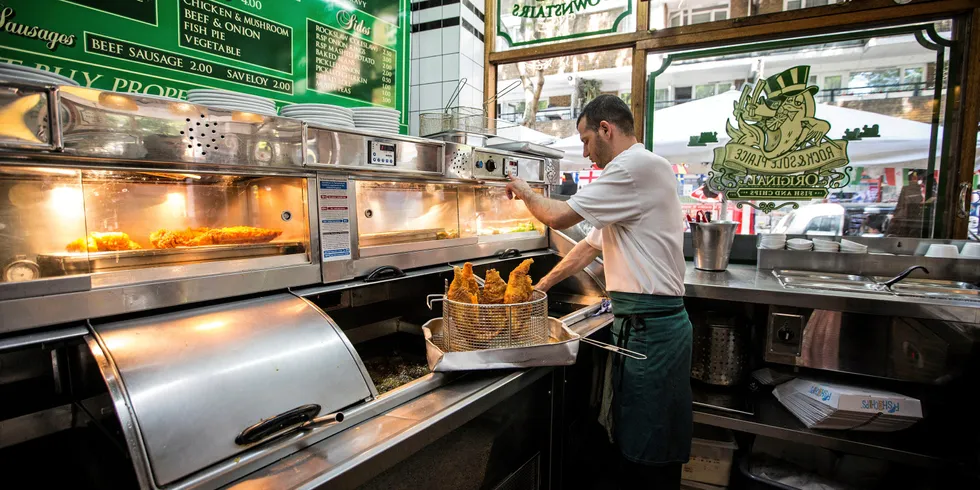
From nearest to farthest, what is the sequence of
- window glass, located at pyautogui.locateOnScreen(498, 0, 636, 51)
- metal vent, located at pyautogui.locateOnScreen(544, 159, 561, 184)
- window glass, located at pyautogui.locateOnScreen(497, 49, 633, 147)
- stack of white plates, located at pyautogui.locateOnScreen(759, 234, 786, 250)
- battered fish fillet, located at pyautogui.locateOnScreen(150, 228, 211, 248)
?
battered fish fillet, located at pyautogui.locateOnScreen(150, 228, 211, 248), metal vent, located at pyautogui.locateOnScreen(544, 159, 561, 184), stack of white plates, located at pyautogui.locateOnScreen(759, 234, 786, 250), window glass, located at pyautogui.locateOnScreen(498, 0, 636, 51), window glass, located at pyautogui.locateOnScreen(497, 49, 633, 147)

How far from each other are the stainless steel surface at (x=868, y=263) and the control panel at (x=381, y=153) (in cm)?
252

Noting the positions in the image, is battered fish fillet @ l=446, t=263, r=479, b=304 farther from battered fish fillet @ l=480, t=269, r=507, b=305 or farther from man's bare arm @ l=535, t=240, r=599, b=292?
man's bare arm @ l=535, t=240, r=599, b=292

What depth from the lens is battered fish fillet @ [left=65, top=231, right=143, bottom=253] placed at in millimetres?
1133

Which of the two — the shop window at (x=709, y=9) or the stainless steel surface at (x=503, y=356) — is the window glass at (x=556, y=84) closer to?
the shop window at (x=709, y=9)

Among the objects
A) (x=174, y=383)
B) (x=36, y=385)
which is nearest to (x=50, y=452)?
(x=36, y=385)

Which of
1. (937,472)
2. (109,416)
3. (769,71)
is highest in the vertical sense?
(769,71)

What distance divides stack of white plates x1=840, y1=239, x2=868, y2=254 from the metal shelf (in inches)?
37.6

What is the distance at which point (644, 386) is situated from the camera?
1.82 metres

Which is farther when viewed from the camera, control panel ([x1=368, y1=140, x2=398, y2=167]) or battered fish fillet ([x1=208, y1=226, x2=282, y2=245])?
control panel ([x1=368, y1=140, x2=398, y2=167])

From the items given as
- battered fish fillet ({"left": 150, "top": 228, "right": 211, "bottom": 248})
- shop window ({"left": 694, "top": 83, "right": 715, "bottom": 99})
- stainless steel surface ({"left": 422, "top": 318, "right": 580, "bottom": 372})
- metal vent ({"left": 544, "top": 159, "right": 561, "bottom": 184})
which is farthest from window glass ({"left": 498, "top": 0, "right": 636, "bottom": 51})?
stainless steel surface ({"left": 422, "top": 318, "right": 580, "bottom": 372})

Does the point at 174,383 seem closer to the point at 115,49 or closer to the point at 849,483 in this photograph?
the point at 115,49

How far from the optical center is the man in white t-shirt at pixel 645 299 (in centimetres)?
179

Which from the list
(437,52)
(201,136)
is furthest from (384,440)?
(437,52)

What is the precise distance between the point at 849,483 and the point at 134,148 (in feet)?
10.8
